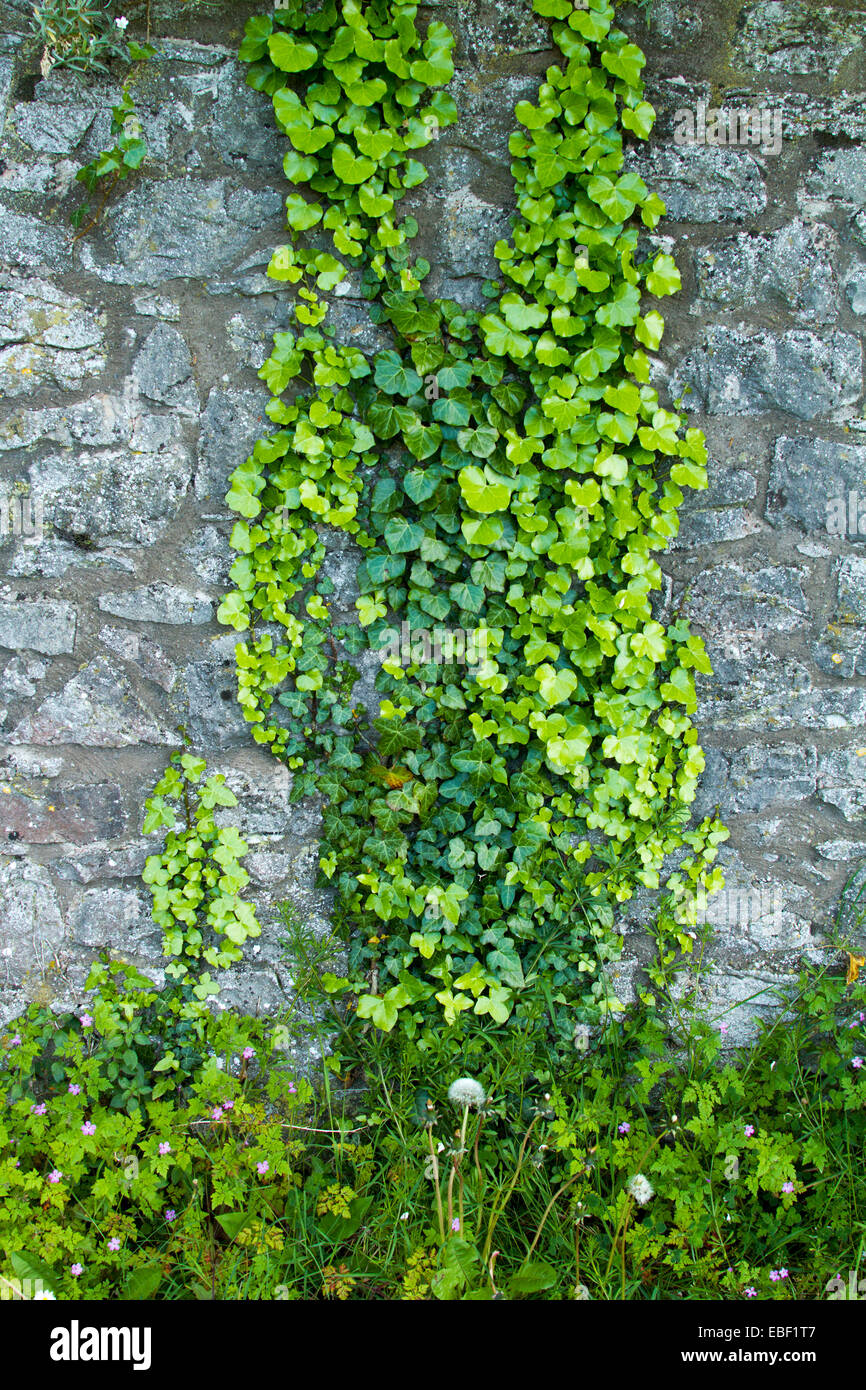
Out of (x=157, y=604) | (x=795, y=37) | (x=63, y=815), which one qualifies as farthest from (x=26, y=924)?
(x=795, y=37)

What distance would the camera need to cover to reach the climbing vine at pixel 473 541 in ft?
6.37

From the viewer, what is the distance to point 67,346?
2076 mm

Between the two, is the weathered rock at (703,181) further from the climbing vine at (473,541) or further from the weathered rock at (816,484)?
the weathered rock at (816,484)

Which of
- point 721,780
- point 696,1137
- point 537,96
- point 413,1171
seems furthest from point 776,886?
point 537,96

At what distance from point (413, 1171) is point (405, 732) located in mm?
1135

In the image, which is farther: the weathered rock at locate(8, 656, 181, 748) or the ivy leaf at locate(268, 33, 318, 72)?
the weathered rock at locate(8, 656, 181, 748)

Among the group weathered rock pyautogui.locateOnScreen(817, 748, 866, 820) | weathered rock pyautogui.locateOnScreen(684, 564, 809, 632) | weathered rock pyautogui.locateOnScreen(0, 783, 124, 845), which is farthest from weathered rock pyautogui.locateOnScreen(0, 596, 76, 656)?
weathered rock pyautogui.locateOnScreen(817, 748, 866, 820)

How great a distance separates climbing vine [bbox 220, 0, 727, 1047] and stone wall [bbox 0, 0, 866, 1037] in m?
0.09

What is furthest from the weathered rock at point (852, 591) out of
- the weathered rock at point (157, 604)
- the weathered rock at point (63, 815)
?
the weathered rock at point (63, 815)

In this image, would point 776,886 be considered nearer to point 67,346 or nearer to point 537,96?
point 537,96

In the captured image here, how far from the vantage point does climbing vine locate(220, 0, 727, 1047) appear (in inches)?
76.4

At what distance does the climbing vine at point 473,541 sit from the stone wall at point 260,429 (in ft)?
0.30

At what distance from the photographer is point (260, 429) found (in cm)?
213

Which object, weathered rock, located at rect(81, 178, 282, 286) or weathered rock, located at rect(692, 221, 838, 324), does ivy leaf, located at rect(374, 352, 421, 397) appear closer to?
weathered rock, located at rect(81, 178, 282, 286)
